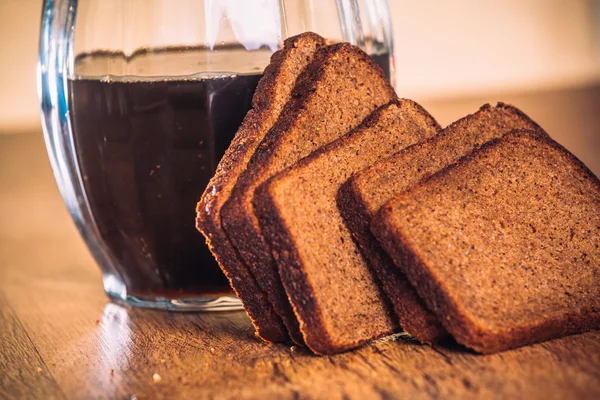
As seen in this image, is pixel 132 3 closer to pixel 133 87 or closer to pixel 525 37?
pixel 133 87

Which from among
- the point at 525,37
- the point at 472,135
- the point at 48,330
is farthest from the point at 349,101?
the point at 525,37

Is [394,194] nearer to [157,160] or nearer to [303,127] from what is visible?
[303,127]

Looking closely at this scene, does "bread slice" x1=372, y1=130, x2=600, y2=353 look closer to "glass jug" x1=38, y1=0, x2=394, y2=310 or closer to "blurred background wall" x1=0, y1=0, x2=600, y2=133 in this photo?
"glass jug" x1=38, y1=0, x2=394, y2=310

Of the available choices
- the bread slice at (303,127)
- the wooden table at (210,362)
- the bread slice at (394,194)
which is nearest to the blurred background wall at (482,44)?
the wooden table at (210,362)

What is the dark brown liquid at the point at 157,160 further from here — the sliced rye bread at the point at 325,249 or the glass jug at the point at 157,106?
the sliced rye bread at the point at 325,249

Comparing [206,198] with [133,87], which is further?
[133,87]
